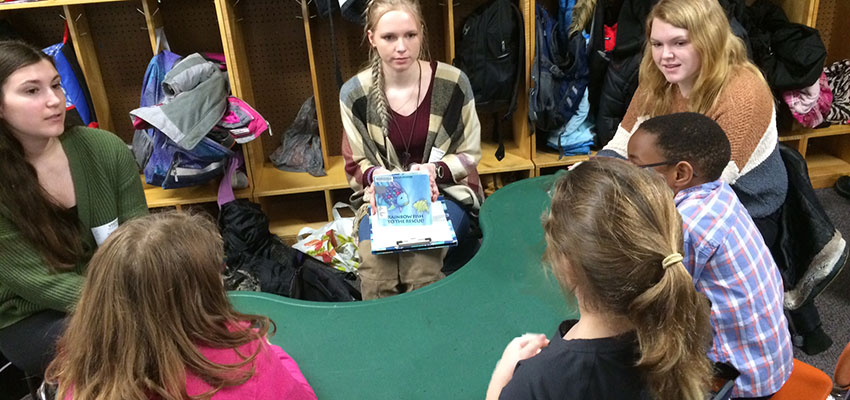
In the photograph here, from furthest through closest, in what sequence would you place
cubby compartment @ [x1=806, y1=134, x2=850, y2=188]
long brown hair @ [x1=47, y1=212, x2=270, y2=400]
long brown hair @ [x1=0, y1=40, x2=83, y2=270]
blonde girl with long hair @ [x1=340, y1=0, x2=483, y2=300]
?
cubby compartment @ [x1=806, y1=134, x2=850, y2=188] < blonde girl with long hair @ [x1=340, y1=0, x2=483, y2=300] < long brown hair @ [x1=0, y1=40, x2=83, y2=270] < long brown hair @ [x1=47, y1=212, x2=270, y2=400]

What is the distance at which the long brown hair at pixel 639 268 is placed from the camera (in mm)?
872

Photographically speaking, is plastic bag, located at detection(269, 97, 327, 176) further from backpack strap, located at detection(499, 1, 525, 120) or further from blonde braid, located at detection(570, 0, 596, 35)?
blonde braid, located at detection(570, 0, 596, 35)

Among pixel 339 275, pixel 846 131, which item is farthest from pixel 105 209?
pixel 846 131

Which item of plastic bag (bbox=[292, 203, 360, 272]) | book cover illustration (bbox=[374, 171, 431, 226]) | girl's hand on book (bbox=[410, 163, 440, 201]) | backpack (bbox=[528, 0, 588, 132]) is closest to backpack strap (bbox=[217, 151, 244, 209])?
plastic bag (bbox=[292, 203, 360, 272])

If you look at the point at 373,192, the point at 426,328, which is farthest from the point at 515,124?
the point at 426,328

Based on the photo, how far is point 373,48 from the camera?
228cm

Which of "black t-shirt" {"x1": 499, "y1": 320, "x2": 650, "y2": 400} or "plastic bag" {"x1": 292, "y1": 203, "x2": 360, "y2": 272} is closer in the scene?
"black t-shirt" {"x1": 499, "y1": 320, "x2": 650, "y2": 400}

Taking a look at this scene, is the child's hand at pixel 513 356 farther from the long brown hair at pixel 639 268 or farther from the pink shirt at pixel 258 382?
the pink shirt at pixel 258 382

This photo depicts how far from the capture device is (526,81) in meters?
3.07

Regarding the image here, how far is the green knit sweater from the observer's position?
5.47 feet

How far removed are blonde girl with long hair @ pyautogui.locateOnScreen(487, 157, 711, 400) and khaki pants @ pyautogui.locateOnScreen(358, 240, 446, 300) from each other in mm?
1077

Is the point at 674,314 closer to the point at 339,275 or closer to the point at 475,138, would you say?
the point at 475,138

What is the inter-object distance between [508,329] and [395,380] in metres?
0.30

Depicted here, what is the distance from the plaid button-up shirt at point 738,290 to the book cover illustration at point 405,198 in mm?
855
